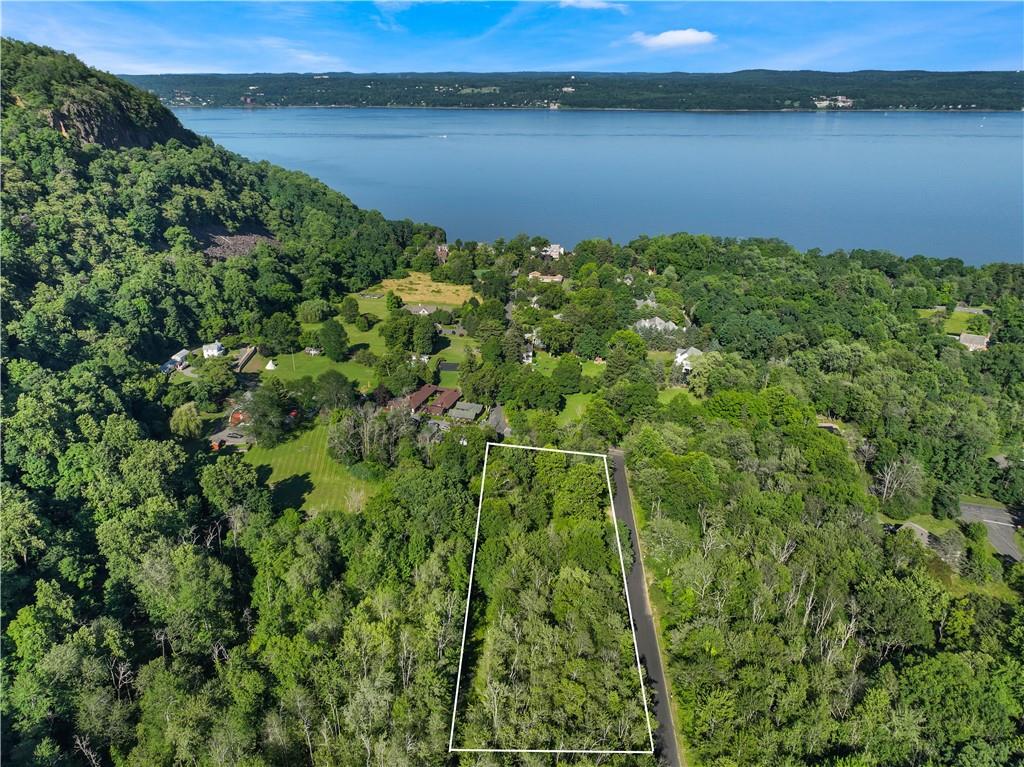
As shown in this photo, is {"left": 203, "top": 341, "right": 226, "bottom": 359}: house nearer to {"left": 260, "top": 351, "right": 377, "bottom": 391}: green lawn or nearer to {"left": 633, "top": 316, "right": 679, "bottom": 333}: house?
{"left": 260, "top": 351, "right": 377, "bottom": 391}: green lawn

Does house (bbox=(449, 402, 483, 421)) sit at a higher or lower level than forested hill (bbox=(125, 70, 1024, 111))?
lower

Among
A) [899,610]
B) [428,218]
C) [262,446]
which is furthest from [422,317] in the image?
[428,218]

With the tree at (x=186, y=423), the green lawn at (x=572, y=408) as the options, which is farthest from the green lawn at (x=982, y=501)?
the tree at (x=186, y=423)

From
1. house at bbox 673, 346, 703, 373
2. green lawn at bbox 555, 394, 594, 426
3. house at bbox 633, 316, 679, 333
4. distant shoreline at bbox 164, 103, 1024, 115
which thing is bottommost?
green lawn at bbox 555, 394, 594, 426

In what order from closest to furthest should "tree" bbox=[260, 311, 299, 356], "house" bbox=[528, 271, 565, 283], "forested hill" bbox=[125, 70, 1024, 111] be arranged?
"tree" bbox=[260, 311, 299, 356], "house" bbox=[528, 271, 565, 283], "forested hill" bbox=[125, 70, 1024, 111]

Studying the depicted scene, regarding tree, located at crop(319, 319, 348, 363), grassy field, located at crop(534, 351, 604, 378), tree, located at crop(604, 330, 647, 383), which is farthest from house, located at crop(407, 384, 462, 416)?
tree, located at crop(604, 330, 647, 383)

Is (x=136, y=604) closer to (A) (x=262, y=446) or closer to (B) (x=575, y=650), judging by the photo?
(A) (x=262, y=446)
